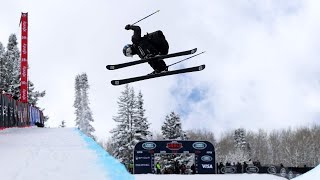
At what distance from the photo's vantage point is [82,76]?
3152 inches

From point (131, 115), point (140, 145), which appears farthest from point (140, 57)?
point (131, 115)

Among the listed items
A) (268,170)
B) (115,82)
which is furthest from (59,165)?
(268,170)

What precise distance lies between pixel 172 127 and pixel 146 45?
42.4 meters

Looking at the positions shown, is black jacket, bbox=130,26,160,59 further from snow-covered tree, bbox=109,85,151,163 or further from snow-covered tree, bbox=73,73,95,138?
snow-covered tree, bbox=73,73,95,138

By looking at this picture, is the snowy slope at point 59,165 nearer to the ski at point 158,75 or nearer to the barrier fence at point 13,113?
the ski at point 158,75

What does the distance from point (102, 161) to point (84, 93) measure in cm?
6947

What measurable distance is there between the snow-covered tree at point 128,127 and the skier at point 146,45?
41.1m

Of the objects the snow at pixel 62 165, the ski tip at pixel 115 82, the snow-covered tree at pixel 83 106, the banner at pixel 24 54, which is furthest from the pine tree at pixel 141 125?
the snow at pixel 62 165

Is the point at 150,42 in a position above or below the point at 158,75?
above

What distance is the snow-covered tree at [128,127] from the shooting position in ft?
180

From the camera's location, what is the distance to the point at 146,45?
41.4ft

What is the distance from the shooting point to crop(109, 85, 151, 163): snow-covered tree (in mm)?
54719

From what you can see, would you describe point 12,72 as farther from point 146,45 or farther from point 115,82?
point 146,45

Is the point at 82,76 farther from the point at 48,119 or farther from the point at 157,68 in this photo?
the point at 157,68
